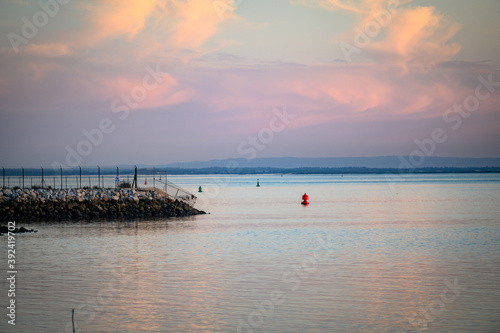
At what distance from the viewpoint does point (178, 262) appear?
21.7m

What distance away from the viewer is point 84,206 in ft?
144

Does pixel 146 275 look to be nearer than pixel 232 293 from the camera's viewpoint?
No

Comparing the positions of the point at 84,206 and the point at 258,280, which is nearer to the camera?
the point at 258,280

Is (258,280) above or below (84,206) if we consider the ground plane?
below

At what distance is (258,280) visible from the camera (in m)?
17.9

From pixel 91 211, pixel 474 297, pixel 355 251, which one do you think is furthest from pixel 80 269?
pixel 91 211

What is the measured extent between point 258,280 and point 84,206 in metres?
28.8

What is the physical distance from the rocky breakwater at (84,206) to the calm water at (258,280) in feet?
31.7

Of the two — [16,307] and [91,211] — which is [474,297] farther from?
[91,211]

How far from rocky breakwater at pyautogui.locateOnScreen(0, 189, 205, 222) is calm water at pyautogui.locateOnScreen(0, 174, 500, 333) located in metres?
9.67

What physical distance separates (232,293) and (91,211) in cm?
2952

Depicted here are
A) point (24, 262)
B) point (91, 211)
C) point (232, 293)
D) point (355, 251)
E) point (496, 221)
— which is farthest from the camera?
point (91, 211)

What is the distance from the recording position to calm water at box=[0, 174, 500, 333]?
43.3ft

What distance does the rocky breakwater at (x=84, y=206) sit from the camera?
4209 cm
